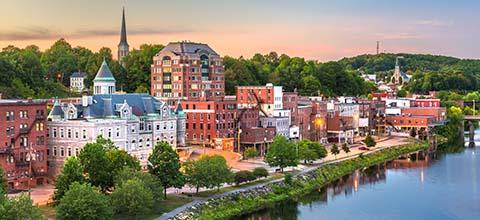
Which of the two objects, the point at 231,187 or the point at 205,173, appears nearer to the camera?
the point at 205,173

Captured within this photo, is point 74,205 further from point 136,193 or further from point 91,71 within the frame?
point 91,71

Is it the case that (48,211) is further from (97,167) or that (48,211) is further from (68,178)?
(97,167)

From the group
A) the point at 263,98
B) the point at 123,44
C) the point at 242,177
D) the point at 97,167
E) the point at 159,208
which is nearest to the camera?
the point at 159,208

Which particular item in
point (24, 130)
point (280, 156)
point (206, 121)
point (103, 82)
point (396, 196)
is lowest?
point (396, 196)

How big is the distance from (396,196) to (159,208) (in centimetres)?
2458

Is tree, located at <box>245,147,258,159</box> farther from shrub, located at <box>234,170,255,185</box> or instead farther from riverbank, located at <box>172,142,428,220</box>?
shrub, located at <box>234,170,255,185</box>

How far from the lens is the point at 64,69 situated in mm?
129875

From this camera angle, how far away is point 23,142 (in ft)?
192

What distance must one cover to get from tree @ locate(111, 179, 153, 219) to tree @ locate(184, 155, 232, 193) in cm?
926

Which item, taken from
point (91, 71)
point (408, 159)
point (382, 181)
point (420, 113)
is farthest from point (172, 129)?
point (420, 113)

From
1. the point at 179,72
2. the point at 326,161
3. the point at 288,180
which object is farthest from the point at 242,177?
the point at 179,72

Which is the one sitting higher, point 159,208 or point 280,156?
point 280,156

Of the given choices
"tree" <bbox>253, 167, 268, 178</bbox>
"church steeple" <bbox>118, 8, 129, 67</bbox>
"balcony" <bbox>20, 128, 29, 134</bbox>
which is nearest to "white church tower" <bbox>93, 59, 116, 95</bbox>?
"balcony" <bbox>20, 128, 29, 134</bbox>

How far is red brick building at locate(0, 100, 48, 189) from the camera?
56.9 metres
